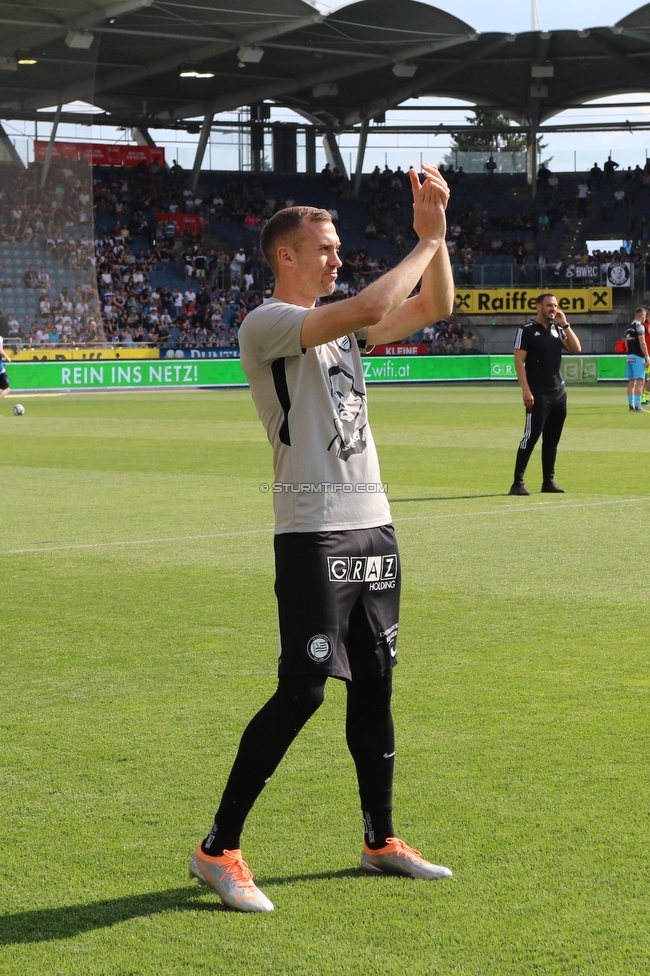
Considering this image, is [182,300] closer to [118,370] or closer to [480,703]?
[118,370]

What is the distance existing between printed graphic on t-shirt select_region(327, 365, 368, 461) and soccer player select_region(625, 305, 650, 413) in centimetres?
2522

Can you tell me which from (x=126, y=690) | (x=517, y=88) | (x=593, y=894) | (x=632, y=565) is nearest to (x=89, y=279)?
(x=517, y=88)

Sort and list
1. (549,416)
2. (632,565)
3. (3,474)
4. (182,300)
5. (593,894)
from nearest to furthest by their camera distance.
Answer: (593,894)
(632,565)
(549,416)
(3,474)
(182,300)

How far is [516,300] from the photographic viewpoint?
177ft

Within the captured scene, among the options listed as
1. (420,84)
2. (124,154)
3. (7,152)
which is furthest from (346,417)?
(420,84)

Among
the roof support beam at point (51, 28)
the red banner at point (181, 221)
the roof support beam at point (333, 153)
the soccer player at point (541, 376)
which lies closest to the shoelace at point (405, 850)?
the soccer player at point (541, 376)

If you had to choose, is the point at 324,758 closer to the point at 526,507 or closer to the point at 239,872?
the point at 239,872

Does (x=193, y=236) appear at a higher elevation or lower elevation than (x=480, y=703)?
higher

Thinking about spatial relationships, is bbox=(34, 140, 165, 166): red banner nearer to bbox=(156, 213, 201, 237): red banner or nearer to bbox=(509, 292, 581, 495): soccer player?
bbox=(156, 213, 201, 237): red banner

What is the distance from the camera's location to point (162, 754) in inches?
215

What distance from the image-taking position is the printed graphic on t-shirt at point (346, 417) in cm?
409

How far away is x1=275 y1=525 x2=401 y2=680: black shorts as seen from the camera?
157 inches

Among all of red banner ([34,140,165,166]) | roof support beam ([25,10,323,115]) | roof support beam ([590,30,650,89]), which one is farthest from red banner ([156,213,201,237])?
roof support beam ([590,30,650,89])

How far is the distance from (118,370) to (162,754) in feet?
127
